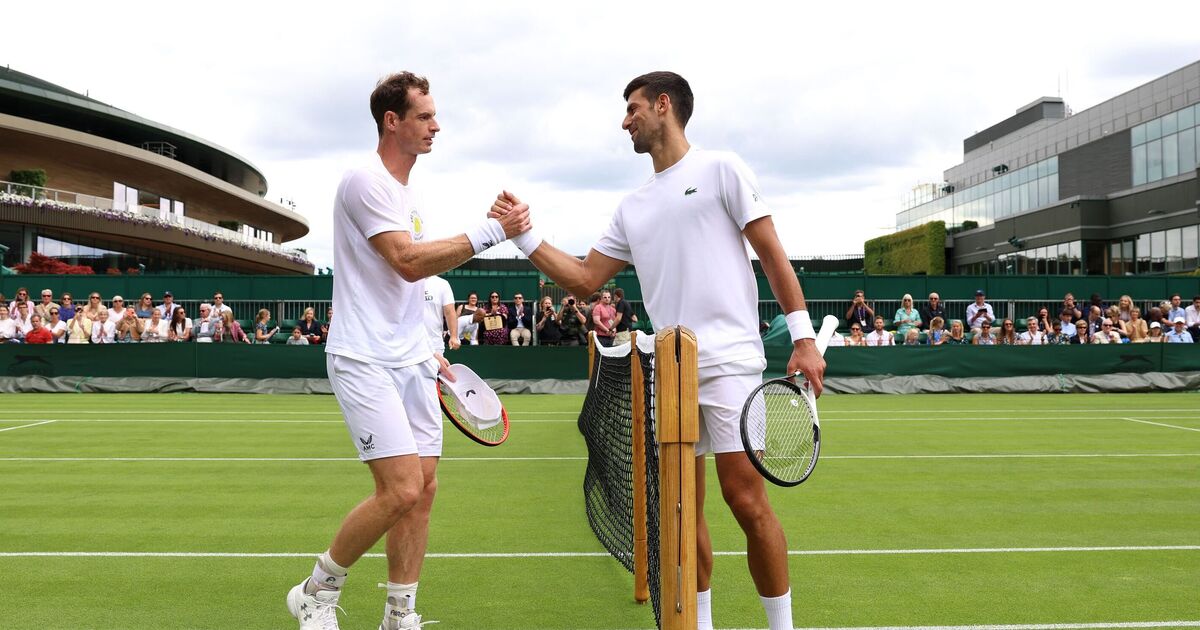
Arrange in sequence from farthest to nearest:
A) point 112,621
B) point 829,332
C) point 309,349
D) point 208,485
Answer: point 309,349
point 208,485
point 112,621
point 829,332

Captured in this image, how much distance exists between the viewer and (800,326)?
135 inches

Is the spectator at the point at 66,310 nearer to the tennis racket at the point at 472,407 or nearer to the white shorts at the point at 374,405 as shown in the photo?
the tennis racket at the point at 472,407

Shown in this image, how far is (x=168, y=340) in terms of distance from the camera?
18.7m

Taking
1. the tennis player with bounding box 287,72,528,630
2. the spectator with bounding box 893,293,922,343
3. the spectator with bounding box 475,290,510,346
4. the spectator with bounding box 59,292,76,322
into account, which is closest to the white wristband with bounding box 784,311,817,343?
the tennis player with bounding box 287,72,528,630

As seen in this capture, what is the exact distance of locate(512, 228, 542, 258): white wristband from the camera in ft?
12.7

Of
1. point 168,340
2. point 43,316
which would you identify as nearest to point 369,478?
point 168,340

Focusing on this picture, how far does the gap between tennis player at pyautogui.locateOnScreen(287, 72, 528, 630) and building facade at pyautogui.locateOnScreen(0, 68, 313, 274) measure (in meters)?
45.9

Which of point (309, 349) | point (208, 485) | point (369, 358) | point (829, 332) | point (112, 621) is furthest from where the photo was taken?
point (309, 349)

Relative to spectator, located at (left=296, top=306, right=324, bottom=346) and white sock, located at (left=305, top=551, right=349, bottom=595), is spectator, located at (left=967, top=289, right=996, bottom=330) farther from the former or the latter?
white sock, located at (left=305, top=551, right=349, bottom=595)

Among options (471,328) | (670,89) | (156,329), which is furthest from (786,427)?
(156,329)

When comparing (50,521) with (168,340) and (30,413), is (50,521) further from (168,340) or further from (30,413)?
(168,340)

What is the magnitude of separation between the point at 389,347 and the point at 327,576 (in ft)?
2.98

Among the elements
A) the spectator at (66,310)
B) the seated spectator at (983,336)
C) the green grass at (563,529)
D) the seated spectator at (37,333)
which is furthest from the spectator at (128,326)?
the seated spectator at (983,336)

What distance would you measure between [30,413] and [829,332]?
547 inches
